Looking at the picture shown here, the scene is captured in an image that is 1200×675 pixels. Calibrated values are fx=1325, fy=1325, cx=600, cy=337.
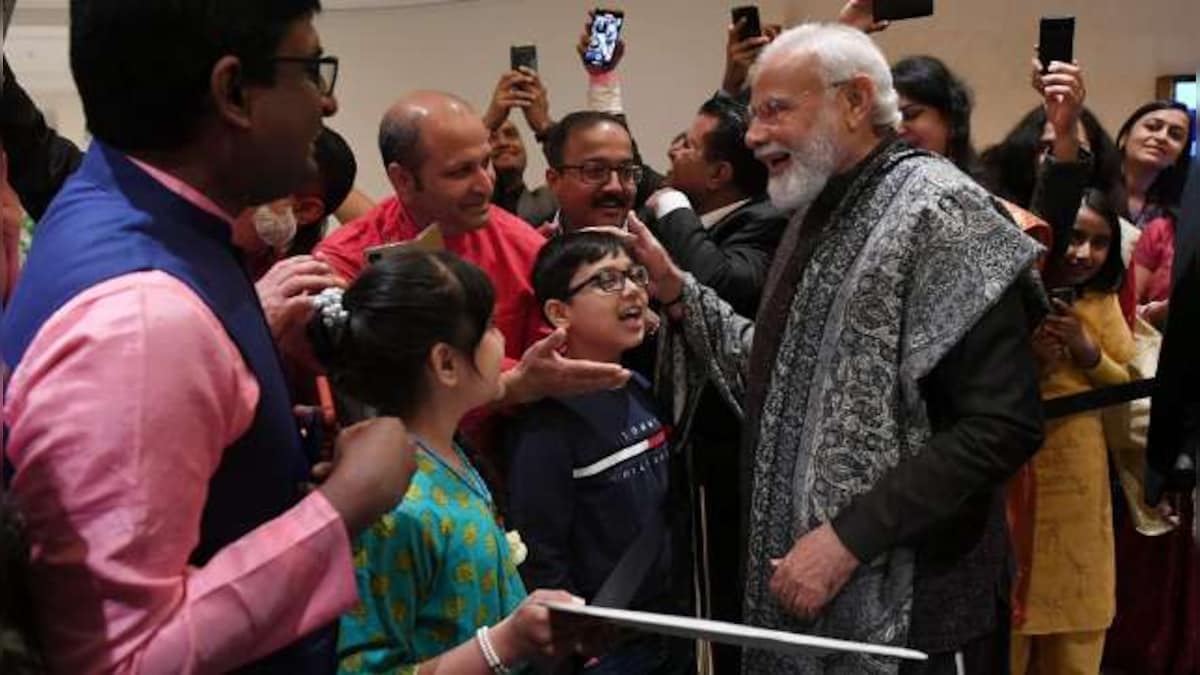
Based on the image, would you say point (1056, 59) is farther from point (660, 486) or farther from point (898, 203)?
point (660, 486)

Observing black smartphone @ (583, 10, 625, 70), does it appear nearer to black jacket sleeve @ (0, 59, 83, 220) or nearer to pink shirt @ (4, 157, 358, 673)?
black jacket sleeve @ (0, 59, 83, 220)

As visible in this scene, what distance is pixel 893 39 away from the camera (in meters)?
5.97

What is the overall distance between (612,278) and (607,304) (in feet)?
0.15

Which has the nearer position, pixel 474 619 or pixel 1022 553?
pixel 474 619

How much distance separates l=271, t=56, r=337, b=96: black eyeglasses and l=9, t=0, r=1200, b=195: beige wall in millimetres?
5130

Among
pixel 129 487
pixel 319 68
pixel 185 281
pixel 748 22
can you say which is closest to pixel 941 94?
pixel 748 22

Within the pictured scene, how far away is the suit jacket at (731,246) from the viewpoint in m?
2.41

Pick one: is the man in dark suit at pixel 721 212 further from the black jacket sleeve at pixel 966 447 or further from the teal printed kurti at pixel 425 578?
the teal printed kurti at pixel 425 578

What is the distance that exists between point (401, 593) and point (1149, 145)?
3400 mm

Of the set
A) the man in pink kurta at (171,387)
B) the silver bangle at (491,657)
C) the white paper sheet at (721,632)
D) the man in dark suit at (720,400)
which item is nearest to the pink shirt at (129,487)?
the man in pink kurta at (171,387)

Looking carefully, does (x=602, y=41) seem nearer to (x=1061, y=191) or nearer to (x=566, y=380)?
(x=1061, y=191)

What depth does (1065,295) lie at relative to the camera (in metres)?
2.70

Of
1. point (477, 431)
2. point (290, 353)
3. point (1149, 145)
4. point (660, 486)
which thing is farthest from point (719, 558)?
point (1149, 145)

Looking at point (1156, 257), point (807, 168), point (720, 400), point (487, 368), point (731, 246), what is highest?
point (807, 168)
